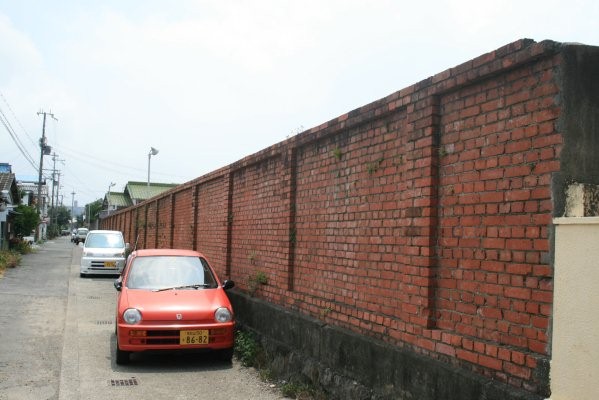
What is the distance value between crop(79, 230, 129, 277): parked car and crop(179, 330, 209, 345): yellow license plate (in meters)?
13.2

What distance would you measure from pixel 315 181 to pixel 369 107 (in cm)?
157

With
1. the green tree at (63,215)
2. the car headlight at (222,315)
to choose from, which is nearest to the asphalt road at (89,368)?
the car headlight at (222,315)

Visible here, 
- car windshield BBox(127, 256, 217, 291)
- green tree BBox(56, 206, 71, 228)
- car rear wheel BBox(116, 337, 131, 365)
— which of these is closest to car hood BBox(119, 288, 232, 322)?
car windshield BBox(127, 256, 217, 291)

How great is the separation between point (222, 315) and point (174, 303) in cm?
66

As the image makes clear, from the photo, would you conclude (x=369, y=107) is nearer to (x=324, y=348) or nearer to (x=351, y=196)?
(x=351, y=196)

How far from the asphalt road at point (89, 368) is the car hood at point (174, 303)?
717mm

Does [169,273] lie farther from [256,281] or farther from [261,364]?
[261,364]

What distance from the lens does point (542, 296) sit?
3402mm

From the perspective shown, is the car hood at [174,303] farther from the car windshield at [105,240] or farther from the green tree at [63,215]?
the green tree at [63,215]

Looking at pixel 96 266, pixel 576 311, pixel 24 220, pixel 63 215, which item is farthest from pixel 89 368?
pixel 63 215

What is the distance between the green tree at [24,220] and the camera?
35.2 metres

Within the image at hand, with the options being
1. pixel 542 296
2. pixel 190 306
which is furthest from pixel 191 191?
pixel 542 296

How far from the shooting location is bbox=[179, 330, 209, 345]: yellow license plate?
7.14 meters

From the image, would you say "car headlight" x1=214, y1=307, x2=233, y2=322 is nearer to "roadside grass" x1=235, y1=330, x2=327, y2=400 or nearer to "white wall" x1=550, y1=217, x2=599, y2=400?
"roadside grass" x1=235, y1=330, x2=327, y2=400
